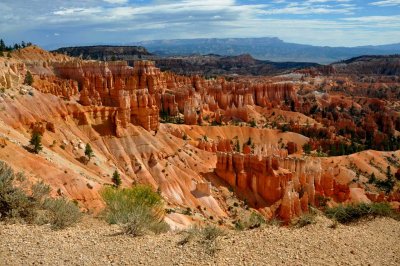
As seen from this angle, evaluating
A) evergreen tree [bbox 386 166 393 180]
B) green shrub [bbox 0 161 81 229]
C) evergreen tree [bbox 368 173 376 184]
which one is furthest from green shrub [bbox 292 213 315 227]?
evergreen tree [bbox 386 166 393 180]

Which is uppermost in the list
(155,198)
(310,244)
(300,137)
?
(310,244)

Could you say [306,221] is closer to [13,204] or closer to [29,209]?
[29,209]

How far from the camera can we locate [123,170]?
40500mm

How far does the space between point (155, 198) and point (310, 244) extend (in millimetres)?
10202

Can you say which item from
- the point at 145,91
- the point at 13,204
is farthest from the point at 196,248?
the point at 145,91

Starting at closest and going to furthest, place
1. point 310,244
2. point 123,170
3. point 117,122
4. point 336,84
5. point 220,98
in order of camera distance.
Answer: point 310,244 < point 123,170 < point 117,122 < point 220,98 < point 336,84

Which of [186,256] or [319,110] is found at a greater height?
[186,256]

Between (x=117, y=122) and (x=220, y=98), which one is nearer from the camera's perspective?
(x=117, y=122)

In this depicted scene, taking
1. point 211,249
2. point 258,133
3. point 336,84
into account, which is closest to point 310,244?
point 211,249

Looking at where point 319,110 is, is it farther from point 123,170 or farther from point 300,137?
point 123,170

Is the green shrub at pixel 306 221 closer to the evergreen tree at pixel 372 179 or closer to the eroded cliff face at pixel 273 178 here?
the eroded cliff face at pixel 273 178

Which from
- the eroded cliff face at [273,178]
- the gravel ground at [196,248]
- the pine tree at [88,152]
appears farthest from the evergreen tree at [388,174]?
the gravel ground at [196,248]

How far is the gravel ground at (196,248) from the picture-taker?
38.3ft

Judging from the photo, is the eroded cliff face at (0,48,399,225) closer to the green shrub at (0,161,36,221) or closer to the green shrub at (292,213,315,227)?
the green shrub at (0,161,36,221)
